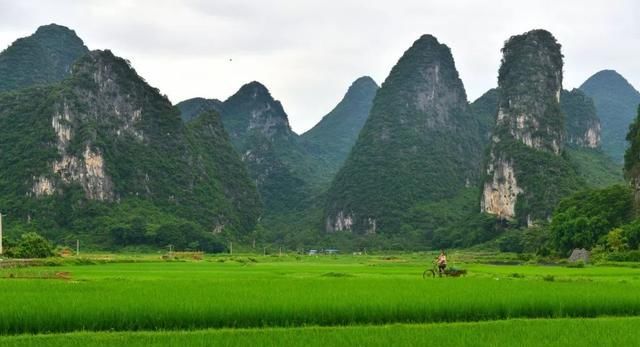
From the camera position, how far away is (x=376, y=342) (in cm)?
874

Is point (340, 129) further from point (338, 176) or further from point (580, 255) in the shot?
point (580, 255)

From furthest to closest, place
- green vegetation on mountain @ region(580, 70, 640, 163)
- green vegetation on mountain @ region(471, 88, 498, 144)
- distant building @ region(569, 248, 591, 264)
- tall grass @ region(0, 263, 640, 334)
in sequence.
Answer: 1. green vegetation on mountain @ region(580, 70, 640, 163)
2. green vegetation on mountain @ region(471, 88, 498, 144)
3. distant building @ region(569, 248, 591, 264)
4. tall grass @ region(0, 263, 640, 334)

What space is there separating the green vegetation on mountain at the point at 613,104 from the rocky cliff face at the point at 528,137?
178 feet

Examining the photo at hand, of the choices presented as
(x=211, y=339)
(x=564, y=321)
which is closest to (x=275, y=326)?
(x=211, y=339)

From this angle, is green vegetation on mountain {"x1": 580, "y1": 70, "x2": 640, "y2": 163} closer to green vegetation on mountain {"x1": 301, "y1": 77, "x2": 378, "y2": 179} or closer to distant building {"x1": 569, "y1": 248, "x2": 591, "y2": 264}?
green vegetation on mountain {"x1": 301, "y1": 77, "x2": 378, "y2": 179}

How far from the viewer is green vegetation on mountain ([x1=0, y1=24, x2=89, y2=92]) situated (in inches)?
4331

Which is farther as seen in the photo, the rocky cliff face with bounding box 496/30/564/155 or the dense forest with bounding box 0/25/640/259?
the rocky cliff face with bounding box 496/30/564/155

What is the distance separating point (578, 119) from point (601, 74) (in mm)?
79454

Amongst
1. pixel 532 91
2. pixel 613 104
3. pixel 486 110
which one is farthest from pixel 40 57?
pixel 613 104

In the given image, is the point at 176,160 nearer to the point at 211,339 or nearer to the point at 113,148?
the point at 113,148

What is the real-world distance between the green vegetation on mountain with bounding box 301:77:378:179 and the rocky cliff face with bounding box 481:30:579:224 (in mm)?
83561

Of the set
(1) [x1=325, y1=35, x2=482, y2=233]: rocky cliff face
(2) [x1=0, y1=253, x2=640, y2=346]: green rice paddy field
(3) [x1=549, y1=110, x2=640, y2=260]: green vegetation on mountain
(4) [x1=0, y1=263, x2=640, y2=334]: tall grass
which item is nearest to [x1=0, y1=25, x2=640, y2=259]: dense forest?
(3) [x1=549, y1=110, x2=640, y2=260]: green vegetation on mountain

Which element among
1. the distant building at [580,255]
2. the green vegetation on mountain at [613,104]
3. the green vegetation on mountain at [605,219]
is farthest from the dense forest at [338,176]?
the green vegetation on mountain at [613,104]

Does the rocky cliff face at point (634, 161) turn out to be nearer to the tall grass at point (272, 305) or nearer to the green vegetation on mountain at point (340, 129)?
the tall grass at point (272, 305)
